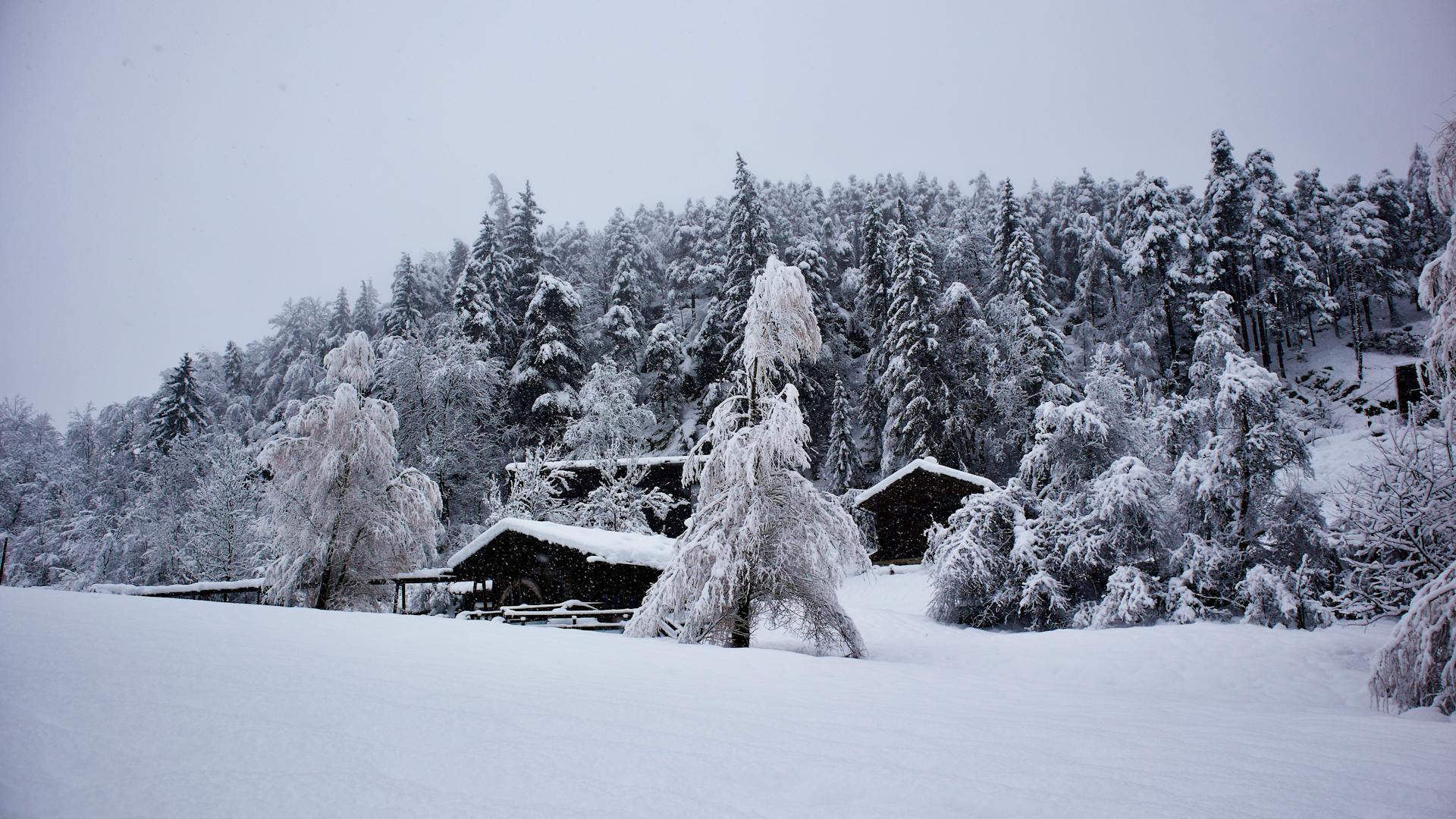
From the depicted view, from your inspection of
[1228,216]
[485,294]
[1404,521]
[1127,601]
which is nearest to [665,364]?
[485,294]

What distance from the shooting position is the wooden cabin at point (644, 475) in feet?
109

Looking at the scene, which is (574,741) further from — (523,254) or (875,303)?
(523,254)

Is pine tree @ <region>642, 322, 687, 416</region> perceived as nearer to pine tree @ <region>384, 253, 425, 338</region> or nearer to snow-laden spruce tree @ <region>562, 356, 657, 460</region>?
snow-laden spruce tree @ <region>562, 356, 657, 460</region>

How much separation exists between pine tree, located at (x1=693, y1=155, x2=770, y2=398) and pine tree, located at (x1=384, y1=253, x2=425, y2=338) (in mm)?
19945

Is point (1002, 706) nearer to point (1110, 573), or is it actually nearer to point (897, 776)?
point (897, 776)

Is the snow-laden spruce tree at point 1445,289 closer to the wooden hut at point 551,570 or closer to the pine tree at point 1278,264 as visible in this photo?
the wooden hut at point 551,570

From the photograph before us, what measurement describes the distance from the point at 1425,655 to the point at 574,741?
10540mm

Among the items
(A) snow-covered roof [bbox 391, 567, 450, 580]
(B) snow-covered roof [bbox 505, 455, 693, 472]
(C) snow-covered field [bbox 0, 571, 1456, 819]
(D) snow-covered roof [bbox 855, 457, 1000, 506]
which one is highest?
(B) snow-covered roof [bbox 505, 455, 693, 472]

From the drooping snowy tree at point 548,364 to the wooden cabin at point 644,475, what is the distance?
4270 millimetres

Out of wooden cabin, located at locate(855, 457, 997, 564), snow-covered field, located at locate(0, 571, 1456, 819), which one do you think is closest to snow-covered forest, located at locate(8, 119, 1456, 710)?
wooden cabin, located at locate(855, 457, 997, 564)

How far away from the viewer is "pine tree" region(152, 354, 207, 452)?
4341 centimetres

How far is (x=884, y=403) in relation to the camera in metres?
44.1

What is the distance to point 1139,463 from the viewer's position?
2045cm

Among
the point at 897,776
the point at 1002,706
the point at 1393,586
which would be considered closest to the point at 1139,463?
the point at 1393,586
